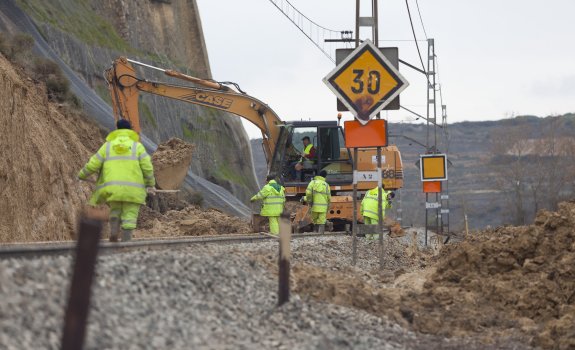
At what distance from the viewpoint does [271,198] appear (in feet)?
70.7

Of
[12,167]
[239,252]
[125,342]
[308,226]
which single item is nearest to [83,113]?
[308,226]

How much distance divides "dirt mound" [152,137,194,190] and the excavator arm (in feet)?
4.71

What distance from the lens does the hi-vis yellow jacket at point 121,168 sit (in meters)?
12.2

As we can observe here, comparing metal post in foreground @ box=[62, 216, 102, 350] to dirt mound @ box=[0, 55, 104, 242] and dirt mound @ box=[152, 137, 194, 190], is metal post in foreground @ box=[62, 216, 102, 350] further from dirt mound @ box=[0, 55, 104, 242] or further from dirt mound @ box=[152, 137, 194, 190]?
dirt mound @ box=[152, 137, 194, 190]

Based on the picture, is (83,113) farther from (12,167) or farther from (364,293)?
(364,293)

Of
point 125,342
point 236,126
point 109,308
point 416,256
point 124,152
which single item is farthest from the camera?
point 236,126

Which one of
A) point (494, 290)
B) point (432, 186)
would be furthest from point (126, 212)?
point (432, 186)

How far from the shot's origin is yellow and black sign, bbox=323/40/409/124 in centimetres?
1332

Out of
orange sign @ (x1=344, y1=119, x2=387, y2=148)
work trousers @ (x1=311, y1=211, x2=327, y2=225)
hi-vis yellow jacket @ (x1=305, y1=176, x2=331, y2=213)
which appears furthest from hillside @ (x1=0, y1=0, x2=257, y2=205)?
orange sign @ (x1=344, y1=119, x2=387, y2=148)

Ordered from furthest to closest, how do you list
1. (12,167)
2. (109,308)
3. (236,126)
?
(236,126)
(12,167)
(109,308)

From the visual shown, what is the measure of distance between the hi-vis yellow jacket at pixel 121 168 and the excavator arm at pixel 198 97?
1075 cm

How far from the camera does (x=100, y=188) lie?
12344 mm

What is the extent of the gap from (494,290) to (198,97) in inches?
616

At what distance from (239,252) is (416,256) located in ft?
31.6
